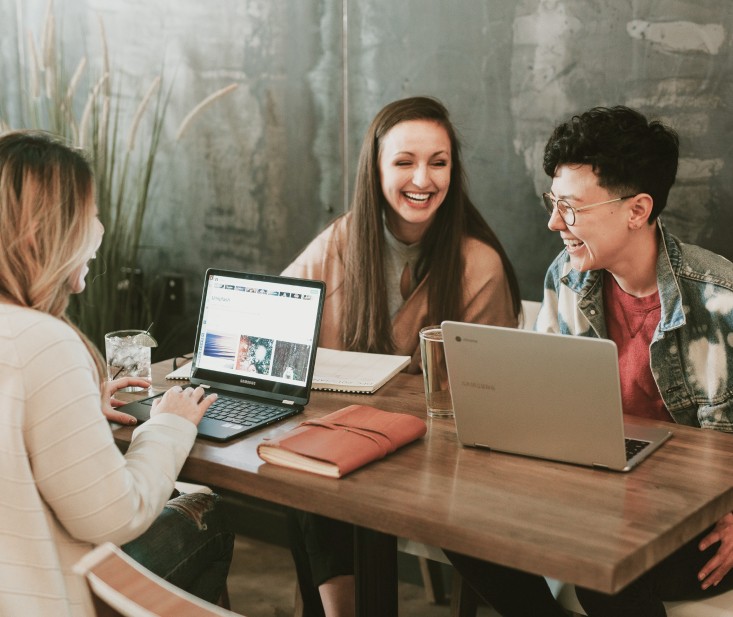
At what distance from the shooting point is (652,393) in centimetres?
200

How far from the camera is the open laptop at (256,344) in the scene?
6.24ft

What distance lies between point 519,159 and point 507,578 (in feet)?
4.16

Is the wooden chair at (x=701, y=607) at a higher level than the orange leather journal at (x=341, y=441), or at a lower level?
lower

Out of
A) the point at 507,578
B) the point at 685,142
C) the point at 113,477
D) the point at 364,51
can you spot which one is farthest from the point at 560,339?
the point at 364,51

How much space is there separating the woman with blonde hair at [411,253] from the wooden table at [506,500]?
0.70 m

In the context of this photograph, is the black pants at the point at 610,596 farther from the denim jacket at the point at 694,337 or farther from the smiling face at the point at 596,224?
the smiling face at the point at 596,224

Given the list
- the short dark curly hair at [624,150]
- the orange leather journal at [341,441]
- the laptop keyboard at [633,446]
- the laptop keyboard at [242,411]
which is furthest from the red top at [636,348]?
the laptop keyboard at [242,411]

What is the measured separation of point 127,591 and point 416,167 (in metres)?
1.53

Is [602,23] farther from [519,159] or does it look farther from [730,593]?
[730,593]

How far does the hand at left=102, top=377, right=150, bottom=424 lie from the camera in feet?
5.90

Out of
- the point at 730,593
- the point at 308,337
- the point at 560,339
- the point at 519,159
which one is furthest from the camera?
the point at 519,159

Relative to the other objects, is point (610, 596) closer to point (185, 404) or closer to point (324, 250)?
point (185, 404)

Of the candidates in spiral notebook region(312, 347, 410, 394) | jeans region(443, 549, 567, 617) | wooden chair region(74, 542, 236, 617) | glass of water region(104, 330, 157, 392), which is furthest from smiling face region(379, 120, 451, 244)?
wooden chair region(74, 542, 236, 617)

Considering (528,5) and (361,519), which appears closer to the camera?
(361,519)
